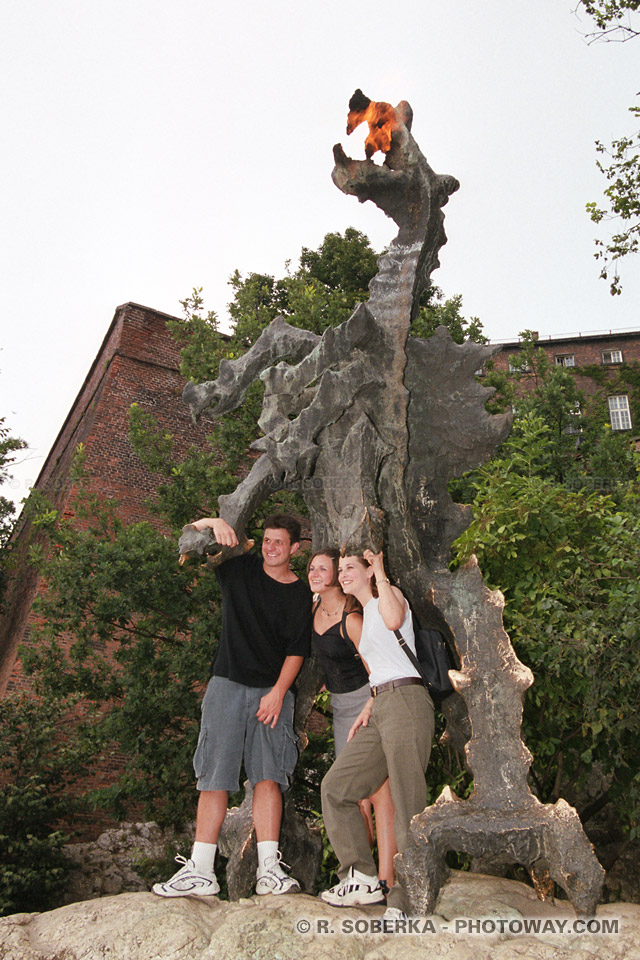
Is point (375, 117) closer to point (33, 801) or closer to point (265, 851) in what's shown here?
point (265, 851)

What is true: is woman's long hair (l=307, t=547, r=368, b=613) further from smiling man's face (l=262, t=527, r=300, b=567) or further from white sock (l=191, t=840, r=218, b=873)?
white sock (l=191, t=840, r=218, b=873)

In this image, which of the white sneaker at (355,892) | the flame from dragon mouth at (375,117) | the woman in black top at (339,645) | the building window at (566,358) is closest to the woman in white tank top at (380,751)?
the white sneaker at (355,892)

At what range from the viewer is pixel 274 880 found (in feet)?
11.7

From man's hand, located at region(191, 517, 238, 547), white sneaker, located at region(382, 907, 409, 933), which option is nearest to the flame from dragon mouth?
man's hand, located at region(191, 517, 238, 547)

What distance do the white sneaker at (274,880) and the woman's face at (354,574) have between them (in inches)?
49.5

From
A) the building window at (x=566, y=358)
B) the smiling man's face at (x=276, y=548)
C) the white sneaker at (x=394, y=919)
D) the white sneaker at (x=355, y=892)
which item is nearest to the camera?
the white sneaker at (x=394, y=919)

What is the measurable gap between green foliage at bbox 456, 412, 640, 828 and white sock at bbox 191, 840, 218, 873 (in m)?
2.39

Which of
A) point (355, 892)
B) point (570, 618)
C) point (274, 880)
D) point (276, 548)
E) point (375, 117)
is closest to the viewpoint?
point (355, 892)

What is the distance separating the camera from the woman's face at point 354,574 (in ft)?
12.7

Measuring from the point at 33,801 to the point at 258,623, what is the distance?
8.05m

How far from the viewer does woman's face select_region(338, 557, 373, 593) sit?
12.7 feet

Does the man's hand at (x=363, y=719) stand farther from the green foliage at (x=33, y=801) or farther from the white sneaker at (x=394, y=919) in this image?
the green foliage at (x=33, y=801)

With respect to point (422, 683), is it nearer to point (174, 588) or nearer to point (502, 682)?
point (502, 682)

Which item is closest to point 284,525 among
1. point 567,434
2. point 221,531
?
point 221,531
